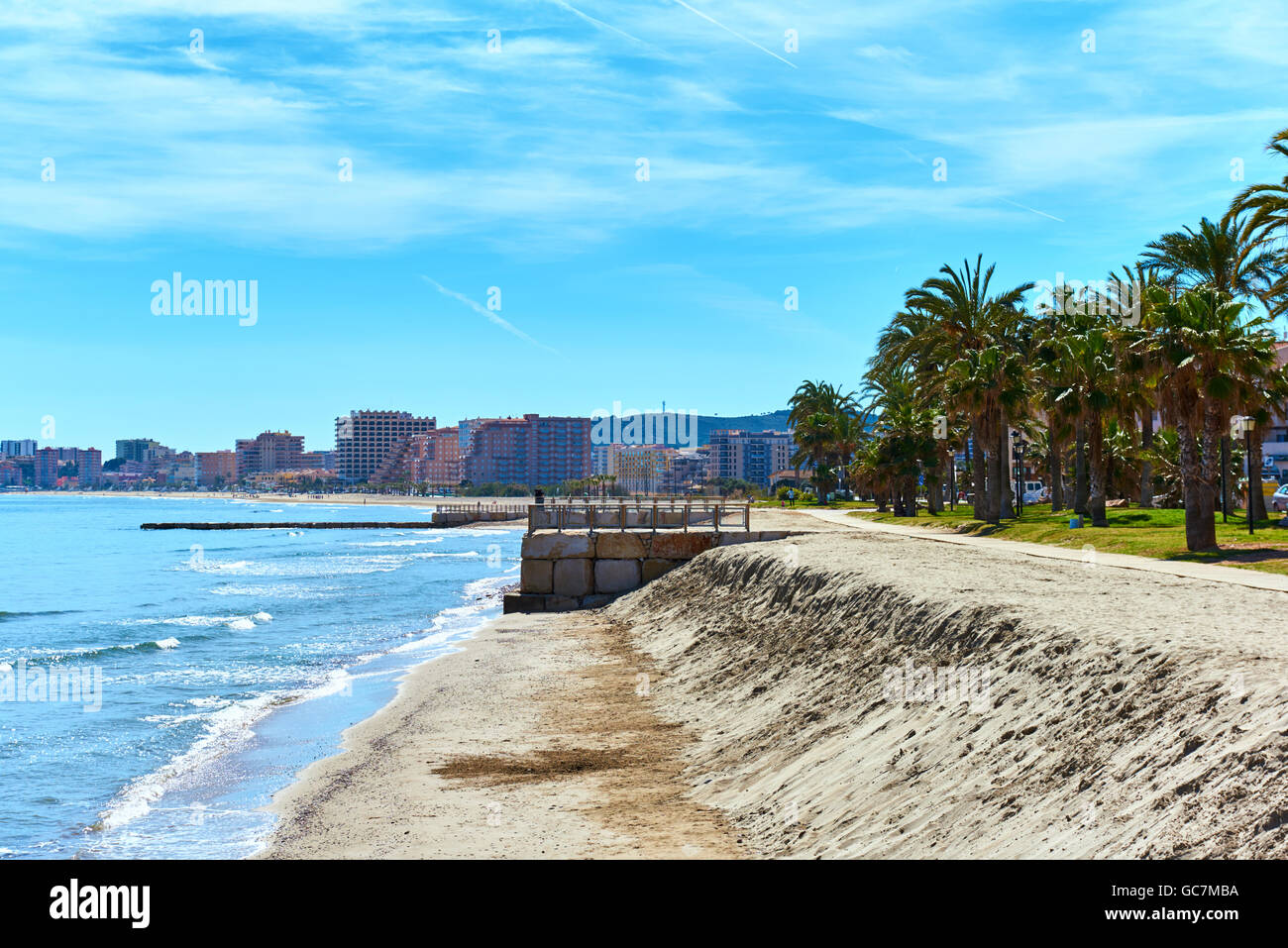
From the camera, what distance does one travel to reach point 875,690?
46.9 feet

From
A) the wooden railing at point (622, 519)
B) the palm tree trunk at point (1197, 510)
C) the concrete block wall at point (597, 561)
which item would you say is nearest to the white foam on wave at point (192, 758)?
the concrete block wall at point (597, 561)

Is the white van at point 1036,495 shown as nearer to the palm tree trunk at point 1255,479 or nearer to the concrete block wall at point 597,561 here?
the palm tree trunk at point 1255,479

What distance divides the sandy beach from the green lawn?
3.99m

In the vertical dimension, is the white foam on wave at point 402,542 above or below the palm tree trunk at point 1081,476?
below

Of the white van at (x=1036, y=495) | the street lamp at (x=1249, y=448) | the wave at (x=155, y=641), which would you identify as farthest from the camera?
Result: the white van at (x=1036, y=495)

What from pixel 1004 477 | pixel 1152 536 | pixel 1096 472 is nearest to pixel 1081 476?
pixel 1096 472

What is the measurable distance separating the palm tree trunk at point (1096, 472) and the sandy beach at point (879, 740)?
13.8m

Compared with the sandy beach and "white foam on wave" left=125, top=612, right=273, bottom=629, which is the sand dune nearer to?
the sandy beach

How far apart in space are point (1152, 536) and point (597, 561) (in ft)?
59.6

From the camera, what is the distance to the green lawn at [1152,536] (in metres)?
24.4

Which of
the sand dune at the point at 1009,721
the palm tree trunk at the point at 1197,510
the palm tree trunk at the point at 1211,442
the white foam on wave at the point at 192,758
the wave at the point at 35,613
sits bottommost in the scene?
the wave at the point at 35,613

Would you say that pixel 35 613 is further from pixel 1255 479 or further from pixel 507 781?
pixel 1255 479

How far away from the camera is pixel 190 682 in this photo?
25953mm

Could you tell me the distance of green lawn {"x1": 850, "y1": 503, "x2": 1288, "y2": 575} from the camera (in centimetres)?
2444
